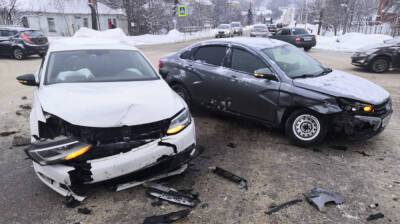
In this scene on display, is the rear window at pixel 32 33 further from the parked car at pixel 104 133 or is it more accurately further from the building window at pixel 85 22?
the building window at pixel 85 22

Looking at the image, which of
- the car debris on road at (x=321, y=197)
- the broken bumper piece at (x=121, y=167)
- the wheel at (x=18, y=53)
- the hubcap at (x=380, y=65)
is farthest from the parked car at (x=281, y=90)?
the wheel at (x=18, y=53)

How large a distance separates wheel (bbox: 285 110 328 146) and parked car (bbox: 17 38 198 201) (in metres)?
1.84

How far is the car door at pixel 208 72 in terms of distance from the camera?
17.7 feet

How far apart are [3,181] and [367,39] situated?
26068 millimetres

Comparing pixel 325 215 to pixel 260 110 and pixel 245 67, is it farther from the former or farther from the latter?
pixel 245 67

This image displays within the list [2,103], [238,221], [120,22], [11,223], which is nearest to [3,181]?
[11,223]

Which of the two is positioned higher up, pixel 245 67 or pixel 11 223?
pixel 245 67

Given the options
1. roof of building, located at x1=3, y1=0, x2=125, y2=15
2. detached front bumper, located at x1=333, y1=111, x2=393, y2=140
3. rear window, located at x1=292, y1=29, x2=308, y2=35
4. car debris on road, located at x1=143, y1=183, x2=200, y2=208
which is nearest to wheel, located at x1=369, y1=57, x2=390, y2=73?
detached front bumper, located at x1=333, y1=111, x2=393, y2=140

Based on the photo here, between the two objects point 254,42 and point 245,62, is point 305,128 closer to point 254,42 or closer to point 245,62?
point 245,62

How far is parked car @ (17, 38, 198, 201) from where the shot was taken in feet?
9.33

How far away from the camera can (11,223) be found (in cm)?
284

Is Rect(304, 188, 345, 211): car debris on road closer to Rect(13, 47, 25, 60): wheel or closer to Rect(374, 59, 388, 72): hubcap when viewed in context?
Rect(374, 59, 388, 72): hubcap

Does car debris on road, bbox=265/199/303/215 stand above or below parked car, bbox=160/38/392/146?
below

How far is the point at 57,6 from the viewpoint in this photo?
34.9m
